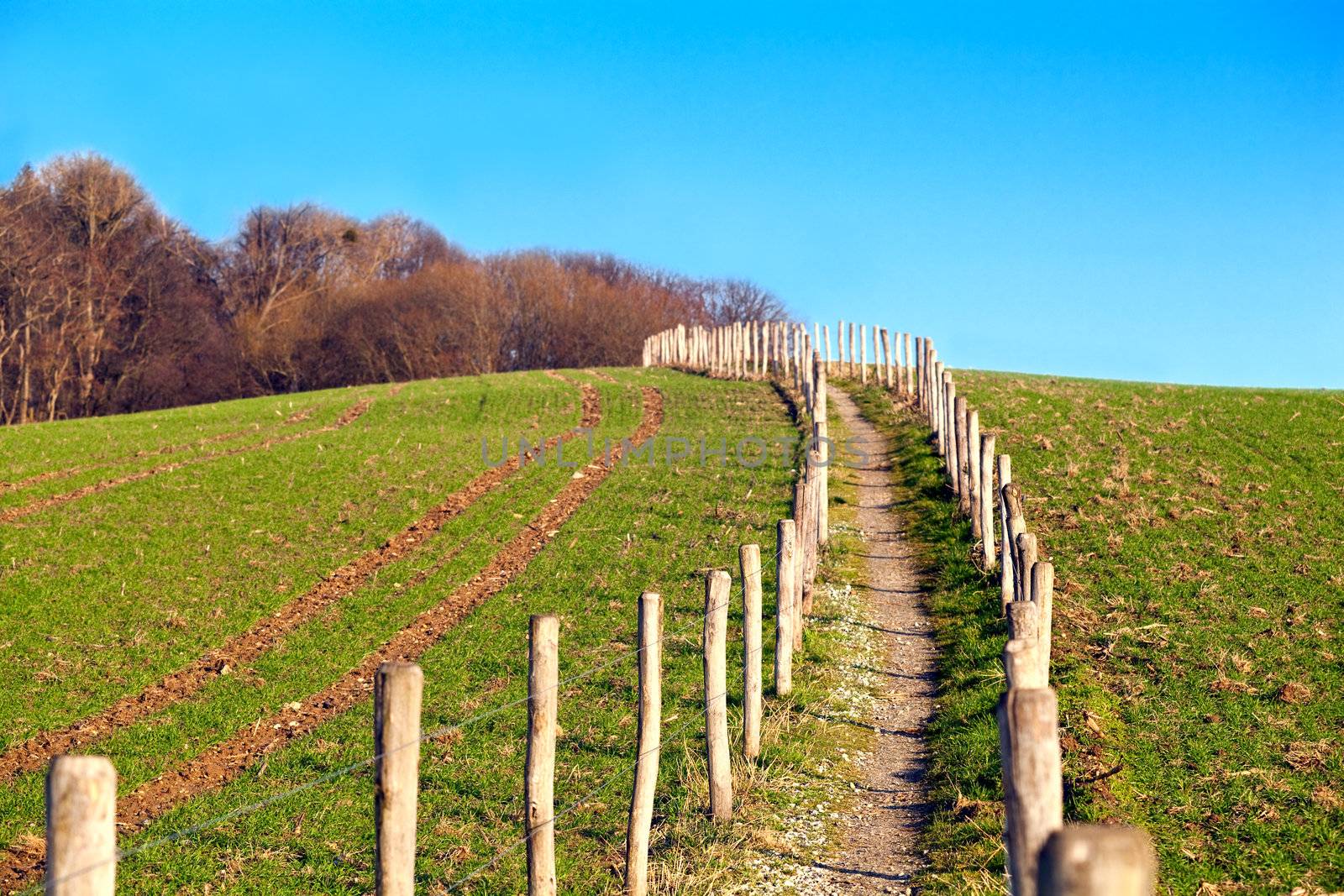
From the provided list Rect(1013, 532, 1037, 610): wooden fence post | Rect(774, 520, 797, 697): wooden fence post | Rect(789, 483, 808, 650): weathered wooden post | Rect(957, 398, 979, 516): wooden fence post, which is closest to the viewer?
Rect(1013, 532, 1037, 610): wooden fence post

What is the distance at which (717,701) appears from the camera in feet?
29.1

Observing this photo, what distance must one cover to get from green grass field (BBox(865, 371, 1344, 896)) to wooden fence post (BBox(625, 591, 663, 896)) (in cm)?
219

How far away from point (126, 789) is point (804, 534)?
865 cm

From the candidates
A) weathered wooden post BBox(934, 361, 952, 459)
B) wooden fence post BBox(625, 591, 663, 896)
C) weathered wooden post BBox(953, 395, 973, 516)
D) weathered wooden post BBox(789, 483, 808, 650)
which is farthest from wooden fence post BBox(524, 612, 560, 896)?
weathered wooden post BBox(934, 361, 952, 459)

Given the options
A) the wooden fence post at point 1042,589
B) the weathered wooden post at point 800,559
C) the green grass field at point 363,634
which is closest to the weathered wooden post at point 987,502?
the weathered wooden post at point 800,559

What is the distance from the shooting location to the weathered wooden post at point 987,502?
15703 millimetres

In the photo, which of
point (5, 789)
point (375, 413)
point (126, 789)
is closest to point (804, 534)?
point (126, 789)

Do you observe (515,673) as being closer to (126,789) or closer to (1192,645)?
(126,789)

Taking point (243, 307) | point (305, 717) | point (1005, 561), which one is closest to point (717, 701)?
point (1005, 561)

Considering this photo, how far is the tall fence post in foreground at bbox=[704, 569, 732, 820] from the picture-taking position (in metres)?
8.89

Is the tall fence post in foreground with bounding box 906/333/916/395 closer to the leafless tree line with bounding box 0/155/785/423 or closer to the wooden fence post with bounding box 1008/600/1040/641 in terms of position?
the wooden fence post with bounding box 1008/600/1040/641

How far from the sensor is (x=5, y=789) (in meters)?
11.2

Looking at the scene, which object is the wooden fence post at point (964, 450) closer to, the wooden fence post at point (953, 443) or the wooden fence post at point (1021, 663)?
the wooden fence post at point (953, 443)

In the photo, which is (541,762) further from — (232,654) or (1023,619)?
(232,654)
